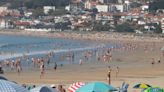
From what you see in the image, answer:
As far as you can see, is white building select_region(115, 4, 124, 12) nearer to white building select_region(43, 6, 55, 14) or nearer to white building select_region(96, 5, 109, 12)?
white building select_region(96, 5, 109, 12)

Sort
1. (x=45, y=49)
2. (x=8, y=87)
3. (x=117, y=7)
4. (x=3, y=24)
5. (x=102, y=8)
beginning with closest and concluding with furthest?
1. (x=8, y=87)
2. (x=45, y=49)
3. (x=3, y=24)
4. (x=102, y=8)
5. (x=117, y=7)

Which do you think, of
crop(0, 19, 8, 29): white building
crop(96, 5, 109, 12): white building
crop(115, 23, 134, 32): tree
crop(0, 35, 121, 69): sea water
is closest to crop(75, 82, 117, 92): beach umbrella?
crop(0, 35, 121, 69): sea water

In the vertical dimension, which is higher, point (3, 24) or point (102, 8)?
point (102, 8)

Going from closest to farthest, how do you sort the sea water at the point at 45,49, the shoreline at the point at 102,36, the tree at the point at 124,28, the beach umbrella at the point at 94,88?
the beach umbrella at the point at 94,88
the sea water at the point at 45,49
the shoreline at the point at 102,36
the tree at the point at 124,28

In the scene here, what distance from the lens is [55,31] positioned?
3455 inches

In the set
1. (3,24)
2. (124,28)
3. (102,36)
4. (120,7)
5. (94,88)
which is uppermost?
(94,88)

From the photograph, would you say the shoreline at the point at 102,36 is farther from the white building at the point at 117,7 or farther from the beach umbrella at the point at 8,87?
the beach umbrella at the point at 8,87

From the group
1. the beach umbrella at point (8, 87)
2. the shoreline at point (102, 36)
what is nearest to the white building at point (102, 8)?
the shoreline at point (102, 36)

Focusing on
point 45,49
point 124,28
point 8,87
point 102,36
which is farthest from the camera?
point 124,28

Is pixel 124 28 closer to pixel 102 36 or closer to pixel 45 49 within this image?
pixel 102 36

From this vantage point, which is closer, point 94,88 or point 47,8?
point 94,88

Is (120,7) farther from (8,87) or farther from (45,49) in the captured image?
(8,87)

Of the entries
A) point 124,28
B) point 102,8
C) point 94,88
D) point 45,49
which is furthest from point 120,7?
point 94,88

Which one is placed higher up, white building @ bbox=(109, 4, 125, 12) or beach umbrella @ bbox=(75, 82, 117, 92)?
beach umbrella @ bbox=(75, 82, 117, 92)
